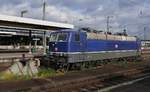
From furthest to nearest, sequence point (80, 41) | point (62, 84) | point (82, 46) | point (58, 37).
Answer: point (82, 46) < point (80, 41) < point (58, 37) < point (62, 84)

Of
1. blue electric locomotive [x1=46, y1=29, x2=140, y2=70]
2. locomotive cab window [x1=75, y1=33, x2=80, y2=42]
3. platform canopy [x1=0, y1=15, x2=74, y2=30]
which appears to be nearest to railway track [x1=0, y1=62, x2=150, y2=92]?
blue electric locomotive [x1=46, y1=29, x2=140, y2=70]

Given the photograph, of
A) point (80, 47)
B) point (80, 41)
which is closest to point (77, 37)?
point (80, 41)

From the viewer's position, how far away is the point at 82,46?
23.6 m

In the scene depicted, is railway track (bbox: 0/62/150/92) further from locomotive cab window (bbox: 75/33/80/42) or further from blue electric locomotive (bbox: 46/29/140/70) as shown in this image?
locomotive cab window (bbox: 75/33/80/42)

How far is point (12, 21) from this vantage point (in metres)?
38.8

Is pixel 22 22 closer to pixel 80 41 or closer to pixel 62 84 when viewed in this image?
pixel 80 41

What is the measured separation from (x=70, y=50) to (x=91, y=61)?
3.87 m

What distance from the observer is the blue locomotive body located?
22.1 m

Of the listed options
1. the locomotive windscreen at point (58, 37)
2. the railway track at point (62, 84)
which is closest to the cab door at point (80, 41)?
the locomotive windscreen at point (58, 37)

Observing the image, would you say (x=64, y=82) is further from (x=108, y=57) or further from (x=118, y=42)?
(x=118, y=42)

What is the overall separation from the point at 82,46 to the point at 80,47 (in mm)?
296

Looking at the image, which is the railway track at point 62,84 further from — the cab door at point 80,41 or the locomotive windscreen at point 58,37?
the locomotive windscreen at point 58,37

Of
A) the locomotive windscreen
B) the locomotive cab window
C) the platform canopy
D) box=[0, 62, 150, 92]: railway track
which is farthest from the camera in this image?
the platform canopy

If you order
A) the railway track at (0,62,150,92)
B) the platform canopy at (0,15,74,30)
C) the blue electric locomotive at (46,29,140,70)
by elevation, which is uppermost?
the platform canopy at (0,15,74,30)
